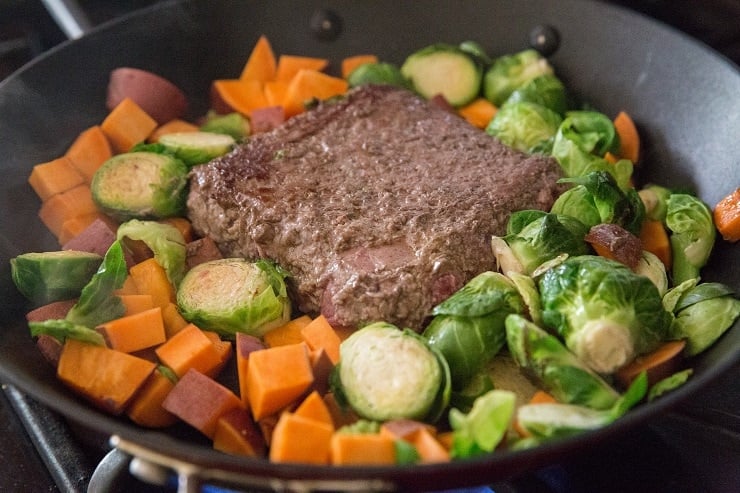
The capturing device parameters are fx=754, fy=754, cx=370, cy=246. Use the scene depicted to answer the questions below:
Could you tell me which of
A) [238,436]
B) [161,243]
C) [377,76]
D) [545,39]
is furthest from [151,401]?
[545,39]

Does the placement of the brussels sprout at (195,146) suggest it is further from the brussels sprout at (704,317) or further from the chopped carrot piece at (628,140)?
the brussels sprout at (704,317)

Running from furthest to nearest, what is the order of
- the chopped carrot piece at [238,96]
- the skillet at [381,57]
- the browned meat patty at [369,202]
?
the chopped carrot piece at [238,96] < the skillet at [381,57] < the browned meat patty at [369,202]

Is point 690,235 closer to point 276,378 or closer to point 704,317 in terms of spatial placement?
point 704,317

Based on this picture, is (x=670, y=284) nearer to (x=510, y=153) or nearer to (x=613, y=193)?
(x=613, y=193)

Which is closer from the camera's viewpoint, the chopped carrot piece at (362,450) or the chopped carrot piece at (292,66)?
the chopped carrot piece at (362,450)

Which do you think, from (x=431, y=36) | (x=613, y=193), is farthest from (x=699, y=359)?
(x=431, y=36)

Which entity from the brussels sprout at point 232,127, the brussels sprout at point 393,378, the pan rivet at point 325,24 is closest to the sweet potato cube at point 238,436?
the brussels sprout at point 393,378
